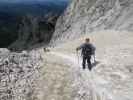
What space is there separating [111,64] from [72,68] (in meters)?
2.56

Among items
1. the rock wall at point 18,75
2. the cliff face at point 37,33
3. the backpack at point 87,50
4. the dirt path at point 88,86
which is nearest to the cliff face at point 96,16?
the backpack at point 87,50

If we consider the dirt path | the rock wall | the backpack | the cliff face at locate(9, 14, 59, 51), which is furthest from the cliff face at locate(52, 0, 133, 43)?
the cliff face at locate(9, 14, 59, 51)

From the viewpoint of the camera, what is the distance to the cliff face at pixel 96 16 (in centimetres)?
5901

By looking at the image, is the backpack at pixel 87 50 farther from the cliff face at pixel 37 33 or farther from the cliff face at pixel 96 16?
the cliff face at pixel 37 33

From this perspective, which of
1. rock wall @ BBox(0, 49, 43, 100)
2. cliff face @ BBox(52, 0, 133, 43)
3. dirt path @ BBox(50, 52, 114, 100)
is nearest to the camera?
dirt path @ BBox(50, 52, 114, 100)

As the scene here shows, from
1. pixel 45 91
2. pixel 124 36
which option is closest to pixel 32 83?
pixel 45 91

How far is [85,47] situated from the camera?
26375mm

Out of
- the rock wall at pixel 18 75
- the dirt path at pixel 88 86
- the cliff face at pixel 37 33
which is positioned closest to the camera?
the dirt path at pixel 88 86

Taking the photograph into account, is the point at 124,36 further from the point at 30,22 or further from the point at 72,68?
the point at 30,22

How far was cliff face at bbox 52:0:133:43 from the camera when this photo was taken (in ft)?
194

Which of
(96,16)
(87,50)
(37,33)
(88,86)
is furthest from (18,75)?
(37,33)

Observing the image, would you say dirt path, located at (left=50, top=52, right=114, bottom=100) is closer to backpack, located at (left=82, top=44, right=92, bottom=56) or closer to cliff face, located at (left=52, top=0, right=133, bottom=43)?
backpack, located at (left=82, top=44, right=92, bottom=56)

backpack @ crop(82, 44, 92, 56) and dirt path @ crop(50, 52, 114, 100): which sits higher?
backpack @ crop(82, 44, 92, 56)

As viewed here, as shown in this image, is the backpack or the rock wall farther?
the backpack
